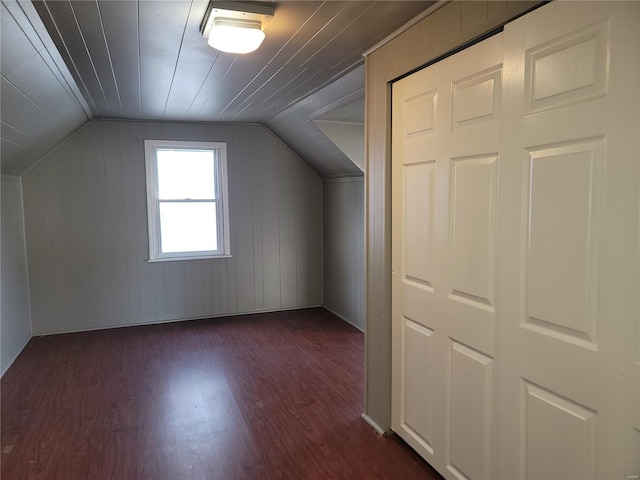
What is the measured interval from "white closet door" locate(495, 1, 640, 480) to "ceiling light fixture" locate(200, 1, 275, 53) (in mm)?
1017

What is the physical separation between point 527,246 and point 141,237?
3987 mm

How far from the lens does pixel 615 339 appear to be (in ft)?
4.14

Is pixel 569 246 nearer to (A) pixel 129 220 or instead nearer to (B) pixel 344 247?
(B) pixel 344 247

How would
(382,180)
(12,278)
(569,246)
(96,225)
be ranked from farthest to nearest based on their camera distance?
(96,225) < (12,278) < (382,180) < (569,246)

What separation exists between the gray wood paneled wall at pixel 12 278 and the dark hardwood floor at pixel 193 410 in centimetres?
16

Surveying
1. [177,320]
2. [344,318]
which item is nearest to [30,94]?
[177,320]

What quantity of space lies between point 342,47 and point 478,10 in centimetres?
86

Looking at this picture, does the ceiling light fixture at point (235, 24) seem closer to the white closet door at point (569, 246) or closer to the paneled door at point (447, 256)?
the paneled door at point (447, 256)

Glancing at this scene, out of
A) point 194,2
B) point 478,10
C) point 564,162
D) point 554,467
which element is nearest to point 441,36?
point 478,10

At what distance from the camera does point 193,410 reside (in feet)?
9.29

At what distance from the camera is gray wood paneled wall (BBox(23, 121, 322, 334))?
429cm

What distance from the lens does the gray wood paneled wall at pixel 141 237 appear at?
429 cm

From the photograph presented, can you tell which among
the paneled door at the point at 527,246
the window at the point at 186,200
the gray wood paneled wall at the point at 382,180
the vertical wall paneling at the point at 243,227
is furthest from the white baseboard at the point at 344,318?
the paneled door at the point at 527,246

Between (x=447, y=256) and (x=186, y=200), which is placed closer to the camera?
(x=447, y=256)
